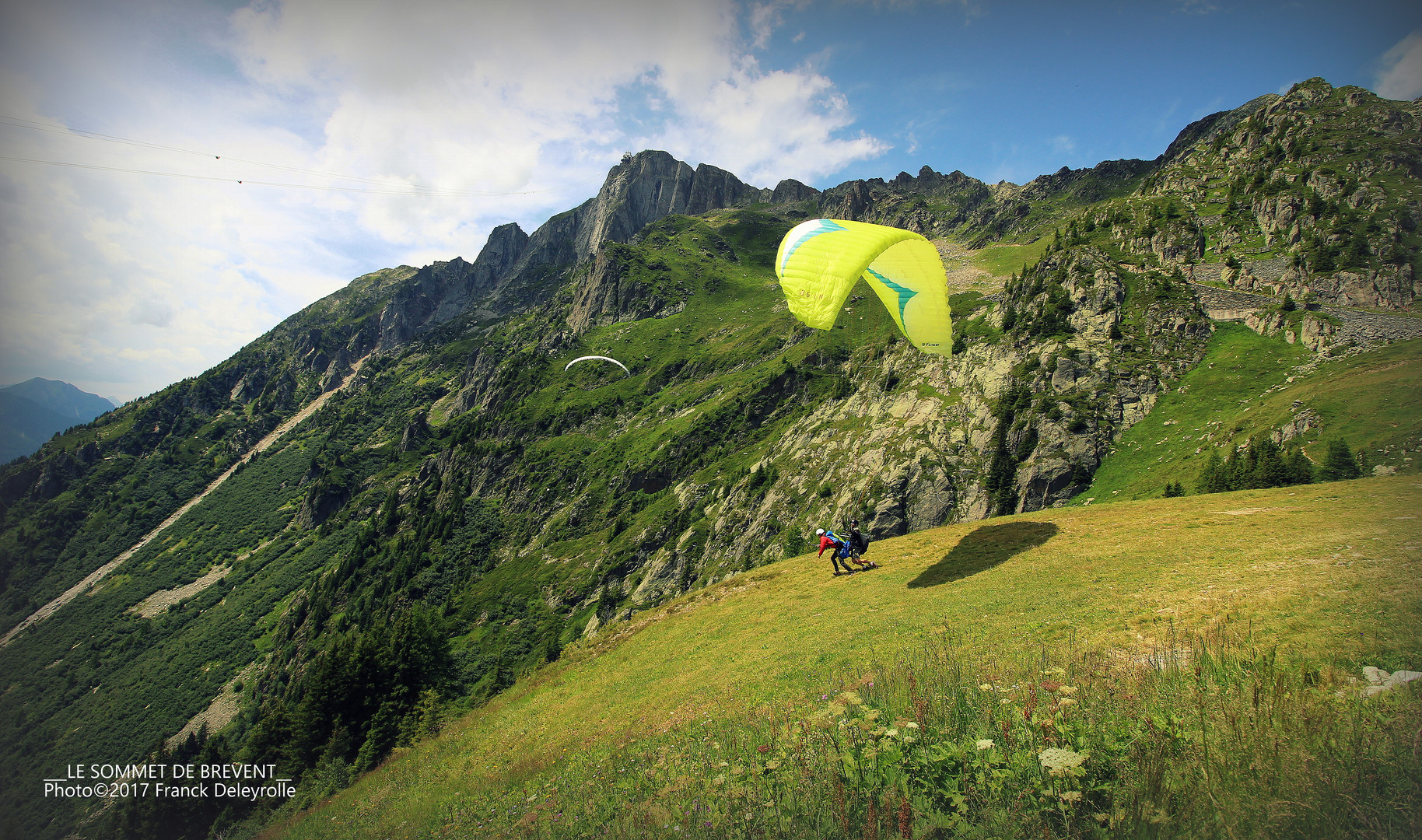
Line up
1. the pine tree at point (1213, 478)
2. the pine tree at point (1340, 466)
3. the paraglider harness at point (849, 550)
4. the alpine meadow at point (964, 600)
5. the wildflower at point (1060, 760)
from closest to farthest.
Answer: the wildflower at point (1060, 760) < the alpine meadow at point (964, 600) < the paraglider harness at point (849, 550) < the pine tree at point (1340, 466) < the pine tree at point (1213, 478)

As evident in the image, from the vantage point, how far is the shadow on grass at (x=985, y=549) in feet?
60.0

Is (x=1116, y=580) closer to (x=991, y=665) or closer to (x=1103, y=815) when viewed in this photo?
(x=991, y=665)

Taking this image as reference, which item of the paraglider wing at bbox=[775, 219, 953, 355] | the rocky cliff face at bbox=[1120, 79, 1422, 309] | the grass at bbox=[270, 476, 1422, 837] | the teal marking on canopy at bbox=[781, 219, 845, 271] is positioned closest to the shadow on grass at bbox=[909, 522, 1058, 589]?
the grass at bbox=[270, 476, 1422, 837]

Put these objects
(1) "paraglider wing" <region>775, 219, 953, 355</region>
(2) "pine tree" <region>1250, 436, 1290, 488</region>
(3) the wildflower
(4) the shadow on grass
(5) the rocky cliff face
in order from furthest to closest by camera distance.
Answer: (5) the rocky cliff face, (2) "pine tree" <region>1250, 436, 1290, 488</region>, (4) the shadow on grass, (1) "paraglider wing" <region>775, 219, 953, 355</region>, (3) the wildflower

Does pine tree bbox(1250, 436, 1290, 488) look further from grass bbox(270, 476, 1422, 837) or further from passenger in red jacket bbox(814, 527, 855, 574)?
passenger in red jacket bbox(814, 527, 855, 574)

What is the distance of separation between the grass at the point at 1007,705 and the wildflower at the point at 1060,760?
0.14 meters

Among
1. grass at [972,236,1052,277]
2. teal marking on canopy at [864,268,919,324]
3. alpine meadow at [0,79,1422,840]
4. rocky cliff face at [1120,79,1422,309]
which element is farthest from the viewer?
grass at [972,236,1052,277]

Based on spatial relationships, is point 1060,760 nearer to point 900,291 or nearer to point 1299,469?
point 900,291

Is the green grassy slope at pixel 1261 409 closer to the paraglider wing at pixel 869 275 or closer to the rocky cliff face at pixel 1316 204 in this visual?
the rocky cliff face at pixel 1316 204

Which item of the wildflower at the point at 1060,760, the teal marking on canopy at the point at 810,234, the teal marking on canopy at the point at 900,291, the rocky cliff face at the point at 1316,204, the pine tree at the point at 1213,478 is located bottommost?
the pine tree at the point at 1213,478

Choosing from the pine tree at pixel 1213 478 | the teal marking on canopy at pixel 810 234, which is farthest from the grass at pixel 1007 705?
the pine tree at pixel 1213 478

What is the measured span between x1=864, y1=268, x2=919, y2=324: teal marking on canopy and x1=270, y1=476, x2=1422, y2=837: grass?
→ 10.0 metres

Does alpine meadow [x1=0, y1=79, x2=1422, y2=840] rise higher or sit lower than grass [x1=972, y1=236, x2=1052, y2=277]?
lower

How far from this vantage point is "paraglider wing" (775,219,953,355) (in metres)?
17.1
